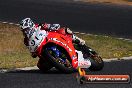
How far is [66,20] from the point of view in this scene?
2836cm

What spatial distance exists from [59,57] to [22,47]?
6.08m

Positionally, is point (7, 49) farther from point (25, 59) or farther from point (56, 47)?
point (56, 47)

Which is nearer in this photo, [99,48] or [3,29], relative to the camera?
[99,48]

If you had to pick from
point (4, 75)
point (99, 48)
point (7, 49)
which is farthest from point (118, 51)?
point (4, 75)

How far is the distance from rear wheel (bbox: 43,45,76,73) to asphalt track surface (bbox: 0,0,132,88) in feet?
0.69

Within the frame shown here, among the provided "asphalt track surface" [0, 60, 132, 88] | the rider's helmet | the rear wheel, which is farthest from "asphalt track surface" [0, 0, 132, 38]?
the rider's helmet

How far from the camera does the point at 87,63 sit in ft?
44.3

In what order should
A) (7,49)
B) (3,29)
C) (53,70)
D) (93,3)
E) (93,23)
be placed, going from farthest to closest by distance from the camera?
(93,3), (93,23), (3,29), (7,49), (53,70)

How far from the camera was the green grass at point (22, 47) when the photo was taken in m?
15.7

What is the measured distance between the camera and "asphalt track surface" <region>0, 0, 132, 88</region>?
11828mm

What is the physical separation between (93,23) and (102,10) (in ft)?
18.0

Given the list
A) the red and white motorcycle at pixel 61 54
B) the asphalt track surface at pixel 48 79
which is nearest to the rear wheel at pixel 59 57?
the red and white motorcycle at pixel 61 54

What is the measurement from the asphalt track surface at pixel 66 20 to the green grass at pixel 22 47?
1579 mm

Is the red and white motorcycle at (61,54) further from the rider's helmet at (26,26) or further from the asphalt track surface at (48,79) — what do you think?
the rider's helmet at (26,26)
